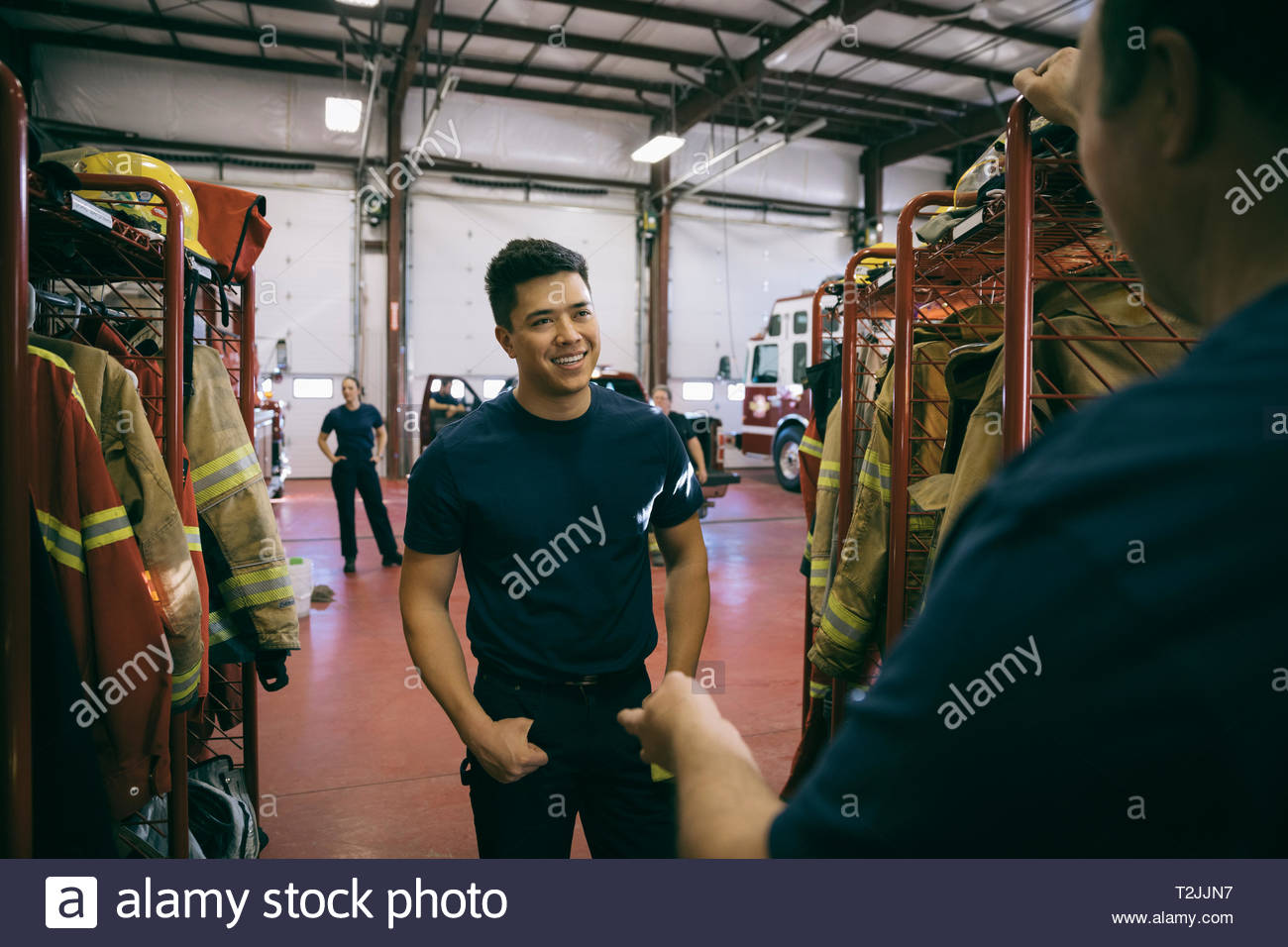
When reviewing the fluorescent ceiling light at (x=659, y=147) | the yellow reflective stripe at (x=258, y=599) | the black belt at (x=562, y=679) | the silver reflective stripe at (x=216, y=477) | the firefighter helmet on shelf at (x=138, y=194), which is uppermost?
the fluorescent ceiling light at (x=659, y=147)

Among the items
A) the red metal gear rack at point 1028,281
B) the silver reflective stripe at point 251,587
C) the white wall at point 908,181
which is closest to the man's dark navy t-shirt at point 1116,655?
the red metal gear rack at point 1028,281

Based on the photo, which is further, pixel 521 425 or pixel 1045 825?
pixel 521 425

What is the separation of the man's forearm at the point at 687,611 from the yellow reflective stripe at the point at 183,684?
123 cm

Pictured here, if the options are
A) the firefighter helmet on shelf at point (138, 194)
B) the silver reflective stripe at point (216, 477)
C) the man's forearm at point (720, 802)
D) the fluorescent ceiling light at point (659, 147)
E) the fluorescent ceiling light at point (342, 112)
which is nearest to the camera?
the man's forearm at point (720, 802)

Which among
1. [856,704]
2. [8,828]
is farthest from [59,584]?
[856,704]

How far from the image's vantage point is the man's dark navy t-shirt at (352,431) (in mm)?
7812

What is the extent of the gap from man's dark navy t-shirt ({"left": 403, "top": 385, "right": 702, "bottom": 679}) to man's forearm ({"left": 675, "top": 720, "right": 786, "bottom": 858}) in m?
1.15

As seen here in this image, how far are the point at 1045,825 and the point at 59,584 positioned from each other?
2014mm

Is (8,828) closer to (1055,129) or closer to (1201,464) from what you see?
(1201,464)

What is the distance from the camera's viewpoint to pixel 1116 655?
1.60 feet

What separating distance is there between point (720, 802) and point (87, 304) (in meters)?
2.69

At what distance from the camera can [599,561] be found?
201 cm

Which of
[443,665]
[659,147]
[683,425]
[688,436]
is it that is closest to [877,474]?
[443,665]

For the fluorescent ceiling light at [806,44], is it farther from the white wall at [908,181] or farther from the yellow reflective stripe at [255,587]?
the yellow reflective stripe at [255,587]
